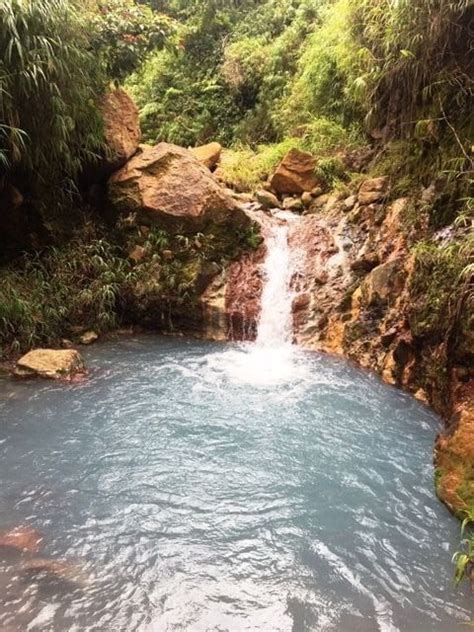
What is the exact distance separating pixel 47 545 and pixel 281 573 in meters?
1.48

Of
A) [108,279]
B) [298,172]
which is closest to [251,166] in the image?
[298,172]

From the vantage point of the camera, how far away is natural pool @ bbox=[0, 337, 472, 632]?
2730 mm

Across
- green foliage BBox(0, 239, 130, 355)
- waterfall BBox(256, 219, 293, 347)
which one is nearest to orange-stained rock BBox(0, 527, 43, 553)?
green foliage BBox(0, 239, 130, 355)

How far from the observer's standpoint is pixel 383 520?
138 inches

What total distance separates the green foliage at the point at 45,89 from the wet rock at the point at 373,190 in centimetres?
418

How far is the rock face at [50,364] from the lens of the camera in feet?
18.7

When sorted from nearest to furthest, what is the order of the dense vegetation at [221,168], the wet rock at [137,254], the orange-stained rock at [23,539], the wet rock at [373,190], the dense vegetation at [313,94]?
the orange-stained rock at [23,539], the dense vegetation at [221,168], the dense vegetation at [313,94], the wet rock at [373,190], the wet rock at [137,254]

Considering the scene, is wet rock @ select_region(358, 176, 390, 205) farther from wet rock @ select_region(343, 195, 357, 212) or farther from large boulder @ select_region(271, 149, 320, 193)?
large boulder @ select_region(271, 149, 320, 193)

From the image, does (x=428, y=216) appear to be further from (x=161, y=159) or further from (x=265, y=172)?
(x=265, y=172)

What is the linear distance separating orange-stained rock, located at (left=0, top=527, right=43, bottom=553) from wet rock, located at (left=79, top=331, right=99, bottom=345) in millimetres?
3836

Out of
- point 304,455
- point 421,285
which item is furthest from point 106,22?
point 304,455

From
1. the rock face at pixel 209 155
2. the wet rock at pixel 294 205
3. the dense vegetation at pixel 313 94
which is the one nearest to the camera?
the dense vegetation at pixel 313 94

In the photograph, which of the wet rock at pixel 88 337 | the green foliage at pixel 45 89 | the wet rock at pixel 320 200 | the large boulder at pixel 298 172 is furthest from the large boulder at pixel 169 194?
the wet rock at pixel 88 337

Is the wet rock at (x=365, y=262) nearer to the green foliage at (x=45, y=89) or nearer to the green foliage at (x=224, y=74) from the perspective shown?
the green foliage at (x=45, y=89)
